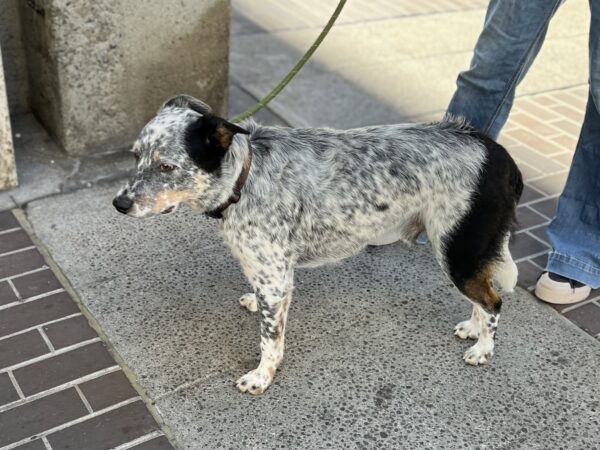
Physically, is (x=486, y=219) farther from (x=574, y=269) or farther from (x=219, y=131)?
(x=219, y=131)

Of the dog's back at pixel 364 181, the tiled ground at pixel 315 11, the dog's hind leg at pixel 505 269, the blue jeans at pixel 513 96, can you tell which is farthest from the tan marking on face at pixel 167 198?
the tiled ground at pixel 315 11

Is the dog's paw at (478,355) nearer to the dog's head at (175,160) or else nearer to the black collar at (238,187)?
the black collar at (238,187)

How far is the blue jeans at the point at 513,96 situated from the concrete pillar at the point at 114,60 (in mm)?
1758

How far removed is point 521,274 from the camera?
3943 millimetres

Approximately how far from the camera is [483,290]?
3168 mm

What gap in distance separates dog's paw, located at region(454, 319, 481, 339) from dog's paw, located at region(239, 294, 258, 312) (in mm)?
950

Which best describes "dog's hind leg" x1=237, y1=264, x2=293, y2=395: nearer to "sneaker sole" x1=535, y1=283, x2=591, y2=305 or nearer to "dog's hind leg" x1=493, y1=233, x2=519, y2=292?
"dog's hind leg" x1=493, y1=233, x2=519, y2=292

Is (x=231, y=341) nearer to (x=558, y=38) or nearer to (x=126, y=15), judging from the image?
(x=126, y=15)

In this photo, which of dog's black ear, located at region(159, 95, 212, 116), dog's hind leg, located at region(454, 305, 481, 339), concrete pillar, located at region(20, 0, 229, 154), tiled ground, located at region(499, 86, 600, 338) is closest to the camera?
dog's black ear, located at region(159, 95, 212, 116)

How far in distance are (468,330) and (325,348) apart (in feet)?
2.20

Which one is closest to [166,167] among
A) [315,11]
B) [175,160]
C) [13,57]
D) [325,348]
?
[175,160]

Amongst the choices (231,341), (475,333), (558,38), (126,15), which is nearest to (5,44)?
(126,15)

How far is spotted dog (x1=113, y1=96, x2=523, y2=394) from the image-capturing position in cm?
286

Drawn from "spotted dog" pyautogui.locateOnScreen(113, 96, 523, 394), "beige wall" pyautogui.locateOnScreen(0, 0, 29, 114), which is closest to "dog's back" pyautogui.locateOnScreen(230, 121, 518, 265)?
"spotted dog" pyautogui.locateOnScreen(113, 96, 523, 394)
